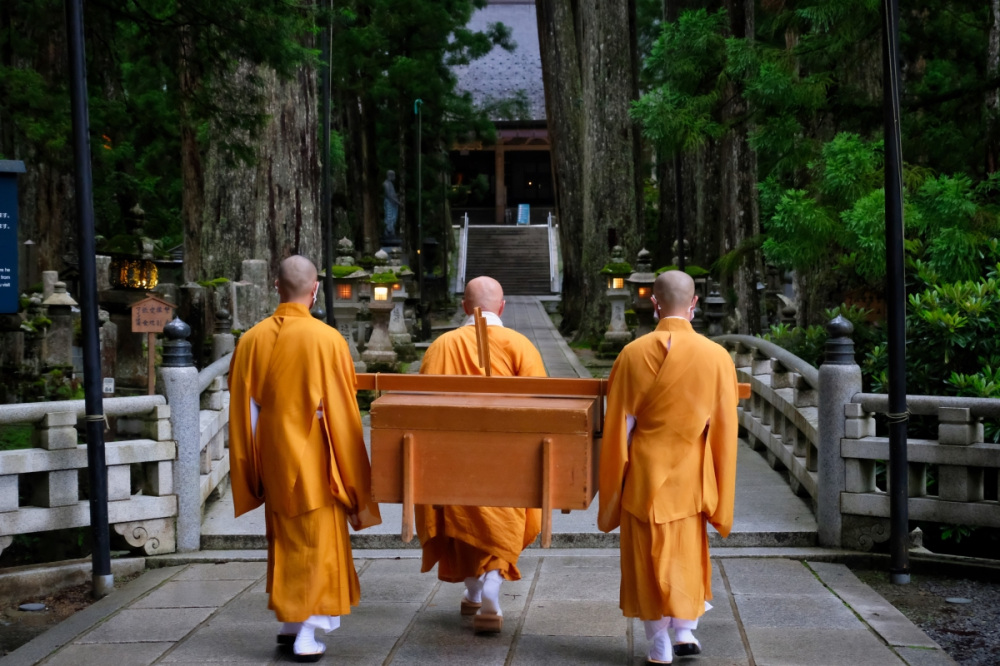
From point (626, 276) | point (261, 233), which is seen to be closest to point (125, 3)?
point (261, 233)

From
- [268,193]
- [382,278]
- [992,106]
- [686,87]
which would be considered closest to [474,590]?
[686,87]

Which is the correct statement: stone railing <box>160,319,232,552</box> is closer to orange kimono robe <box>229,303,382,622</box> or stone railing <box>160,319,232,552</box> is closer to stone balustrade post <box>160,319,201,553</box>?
stone balustrade post <box>160,319,201,553</box>

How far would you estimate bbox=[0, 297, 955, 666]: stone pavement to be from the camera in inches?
200

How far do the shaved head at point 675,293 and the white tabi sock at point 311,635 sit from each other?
77.5 inches

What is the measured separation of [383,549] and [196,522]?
1155 millimetres

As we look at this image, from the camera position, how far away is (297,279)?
17.0 ft

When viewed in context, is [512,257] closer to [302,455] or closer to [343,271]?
[343,271]

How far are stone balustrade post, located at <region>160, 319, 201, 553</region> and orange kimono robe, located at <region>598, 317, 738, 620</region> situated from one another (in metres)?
3.16

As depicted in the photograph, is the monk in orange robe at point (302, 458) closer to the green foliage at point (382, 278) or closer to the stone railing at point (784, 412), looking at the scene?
the stone railing at point (784, 412)

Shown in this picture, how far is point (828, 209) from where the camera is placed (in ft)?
30.1

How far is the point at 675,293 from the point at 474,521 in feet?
4.55

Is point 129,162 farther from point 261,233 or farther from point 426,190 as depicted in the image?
point 261,233

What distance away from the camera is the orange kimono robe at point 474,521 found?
5.35 metres

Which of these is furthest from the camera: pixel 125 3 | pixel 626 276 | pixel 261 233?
pixel 626 276
